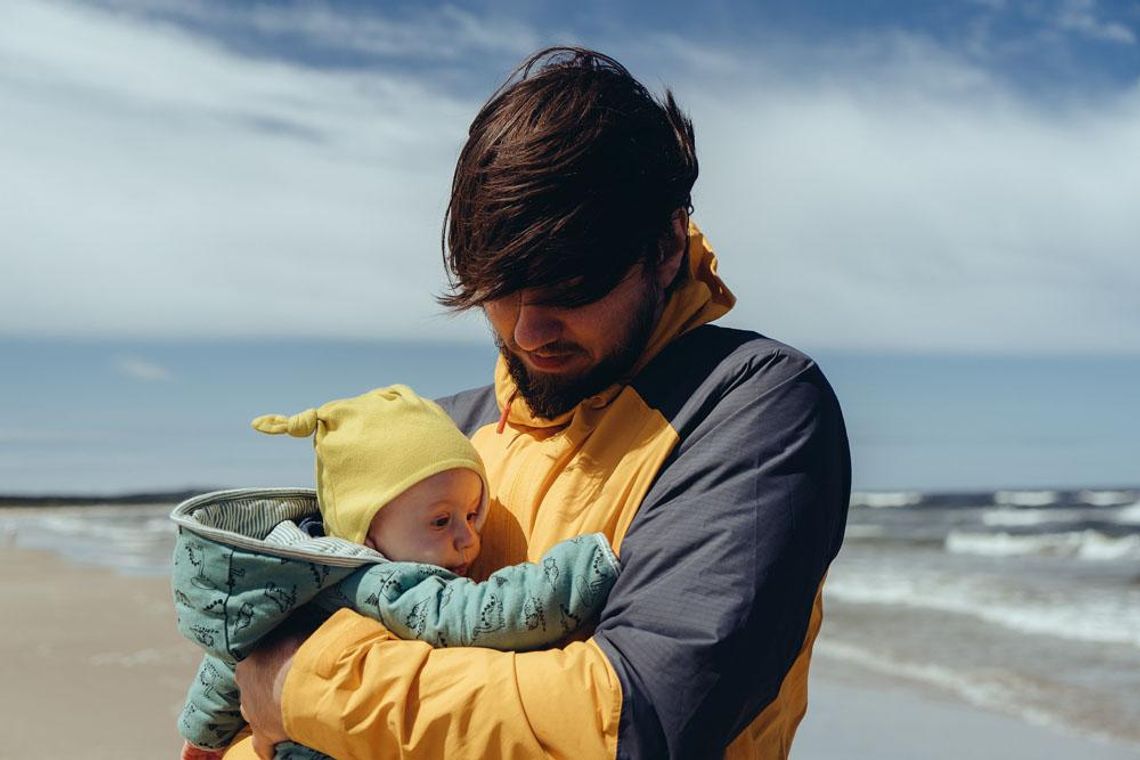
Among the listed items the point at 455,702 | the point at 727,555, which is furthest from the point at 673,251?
the point at 455,702

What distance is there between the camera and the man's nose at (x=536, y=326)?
1.91 metres

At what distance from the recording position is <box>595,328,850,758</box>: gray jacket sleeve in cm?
157

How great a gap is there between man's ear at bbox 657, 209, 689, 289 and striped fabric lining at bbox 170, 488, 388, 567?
65 centimetres

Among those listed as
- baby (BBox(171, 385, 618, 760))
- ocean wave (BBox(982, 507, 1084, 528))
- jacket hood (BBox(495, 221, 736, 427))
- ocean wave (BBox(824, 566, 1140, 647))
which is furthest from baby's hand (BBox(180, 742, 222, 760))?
ocean wave (BBox(982, 507, 1084, 528))

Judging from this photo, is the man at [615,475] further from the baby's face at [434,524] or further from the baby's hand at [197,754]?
the baby's hand at [197,754]

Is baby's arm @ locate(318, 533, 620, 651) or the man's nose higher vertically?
the man's nose

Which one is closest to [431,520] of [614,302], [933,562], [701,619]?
[614,302]

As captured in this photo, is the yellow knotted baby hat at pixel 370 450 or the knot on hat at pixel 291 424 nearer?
the yellow knotted baby hat at pixel 370 450

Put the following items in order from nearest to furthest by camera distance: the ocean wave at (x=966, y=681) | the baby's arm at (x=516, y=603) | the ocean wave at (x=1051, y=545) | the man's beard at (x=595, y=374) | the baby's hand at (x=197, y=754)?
the baby's arm at (x=516, y=603), the man's beard at (x=595, y=374), the baby's hand at (x=197, y=754), the ocean wave at (x=966, y=681), the ocean wave at (x=1051, y=545)

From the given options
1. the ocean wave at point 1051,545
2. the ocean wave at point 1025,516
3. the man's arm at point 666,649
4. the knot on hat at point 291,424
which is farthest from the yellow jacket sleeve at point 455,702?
the ocean wave at point 1025,516

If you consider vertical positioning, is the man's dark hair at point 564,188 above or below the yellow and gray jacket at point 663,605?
above

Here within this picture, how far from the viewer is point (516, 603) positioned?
1.73 metres

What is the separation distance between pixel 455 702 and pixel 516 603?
20 centimetres

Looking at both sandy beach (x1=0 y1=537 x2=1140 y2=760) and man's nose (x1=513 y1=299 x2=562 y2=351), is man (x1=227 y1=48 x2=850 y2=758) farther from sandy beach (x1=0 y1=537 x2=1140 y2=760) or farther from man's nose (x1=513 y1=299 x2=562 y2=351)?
sandy beach (x1=0 y1=537 x2=1140 y2=760)
